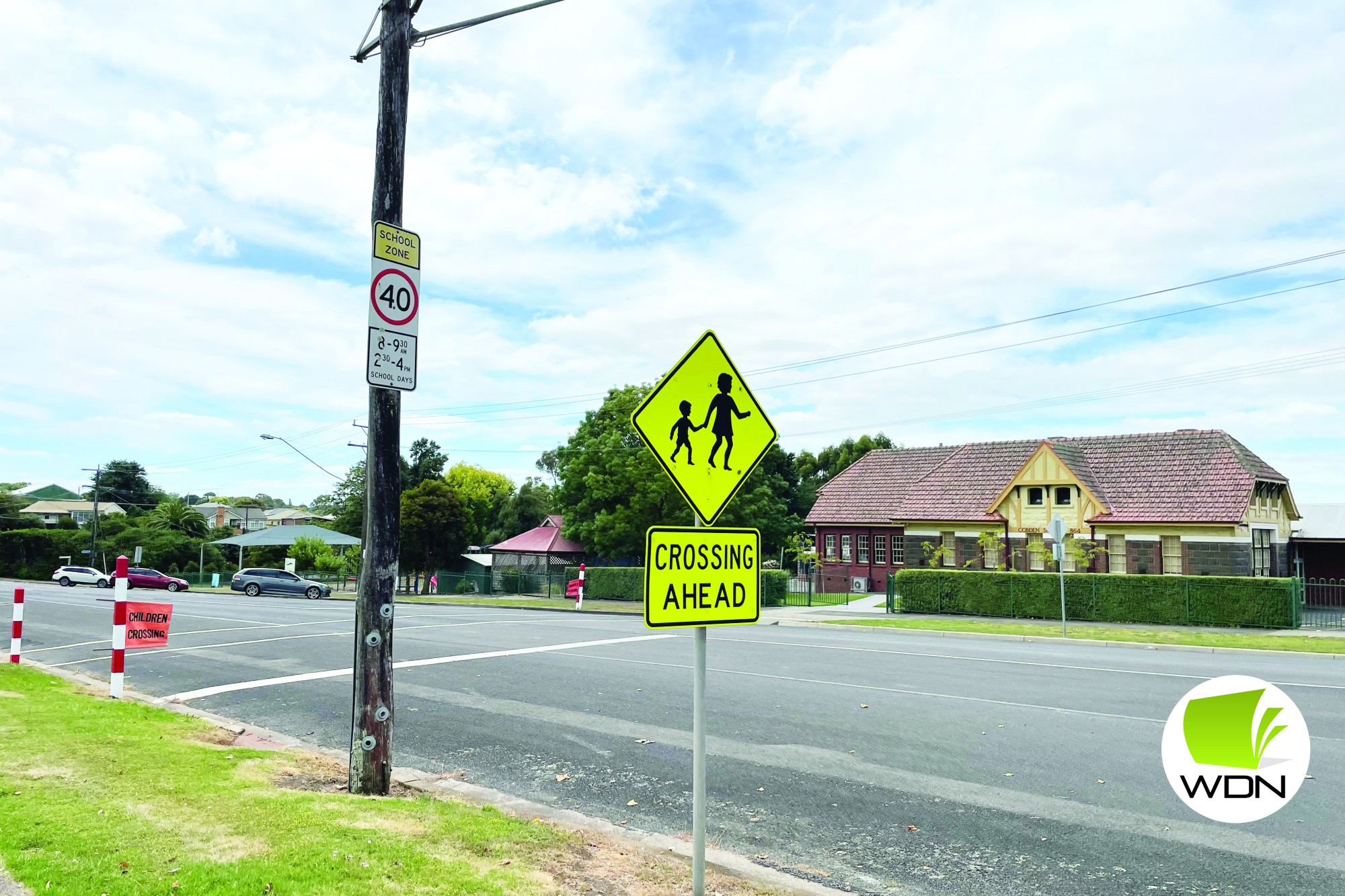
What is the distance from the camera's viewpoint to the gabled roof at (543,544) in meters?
51.0

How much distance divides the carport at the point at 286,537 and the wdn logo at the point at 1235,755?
54.7 meters

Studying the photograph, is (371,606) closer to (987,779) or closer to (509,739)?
(509,739)

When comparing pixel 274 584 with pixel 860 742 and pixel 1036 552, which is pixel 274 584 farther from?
pixel 860 742

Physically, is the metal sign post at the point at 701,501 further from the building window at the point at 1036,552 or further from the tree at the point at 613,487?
the tree at the point at 613,487

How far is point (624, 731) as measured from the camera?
364 inches

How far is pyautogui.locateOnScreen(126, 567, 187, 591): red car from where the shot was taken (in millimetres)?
48000

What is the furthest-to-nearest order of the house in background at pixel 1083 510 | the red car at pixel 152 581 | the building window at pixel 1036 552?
the red car at pixel 152 581 < the building window at pixel 1036 552 < the house in background at pixel 1083 510

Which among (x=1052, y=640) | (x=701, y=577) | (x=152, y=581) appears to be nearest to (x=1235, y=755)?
(x=701, y=577)

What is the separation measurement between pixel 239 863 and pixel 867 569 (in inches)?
1530

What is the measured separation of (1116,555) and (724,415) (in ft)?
106

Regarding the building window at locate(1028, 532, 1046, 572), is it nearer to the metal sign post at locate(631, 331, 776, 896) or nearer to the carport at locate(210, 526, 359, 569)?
the metal sign post at locate(631, 331, 776, 896)

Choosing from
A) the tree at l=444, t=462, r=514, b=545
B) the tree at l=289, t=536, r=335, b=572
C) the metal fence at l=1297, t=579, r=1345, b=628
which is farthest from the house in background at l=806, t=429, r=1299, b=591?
the tree at l=444, t=462, r=514, b=545

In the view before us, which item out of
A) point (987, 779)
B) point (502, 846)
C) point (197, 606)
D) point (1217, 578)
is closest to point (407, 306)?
point (502, 846)

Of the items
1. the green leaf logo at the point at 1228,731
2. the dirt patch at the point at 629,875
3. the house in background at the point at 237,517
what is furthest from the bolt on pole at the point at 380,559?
the house in background at the point at 237,517
